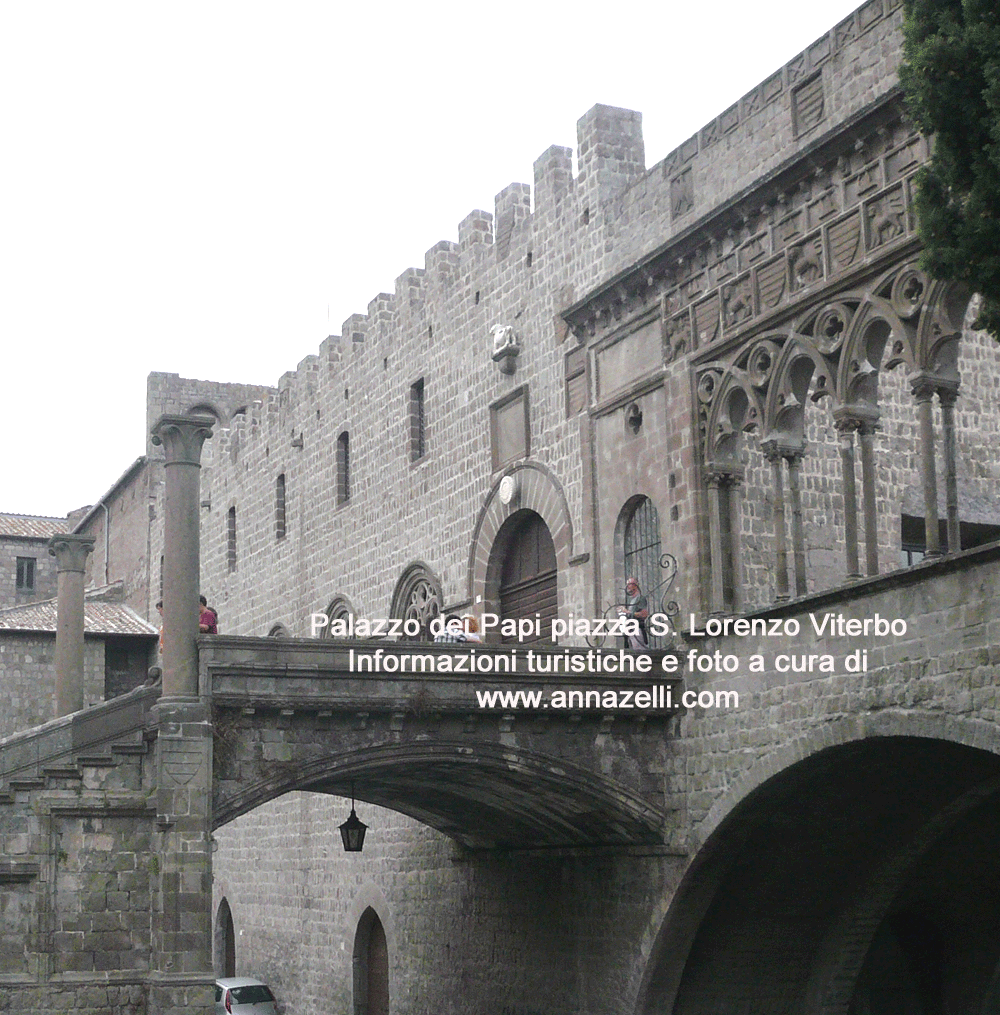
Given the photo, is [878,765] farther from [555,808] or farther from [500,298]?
[500,298]

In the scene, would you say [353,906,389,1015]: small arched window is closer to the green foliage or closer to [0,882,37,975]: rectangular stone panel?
[0,882,37,975]: rectangular stone panel

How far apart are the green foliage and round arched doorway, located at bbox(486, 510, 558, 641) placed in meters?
9.83

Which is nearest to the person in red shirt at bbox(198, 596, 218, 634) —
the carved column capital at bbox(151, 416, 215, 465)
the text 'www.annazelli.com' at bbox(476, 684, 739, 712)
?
the carved column capital at bbox(151, 416, 215, 465)

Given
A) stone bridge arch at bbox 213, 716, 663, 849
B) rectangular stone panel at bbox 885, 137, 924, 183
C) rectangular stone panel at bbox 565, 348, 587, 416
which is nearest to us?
rectangular stone panel at bbox 885, 137, 924, 183

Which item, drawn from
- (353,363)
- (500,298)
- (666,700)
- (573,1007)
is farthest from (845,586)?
(353,363)

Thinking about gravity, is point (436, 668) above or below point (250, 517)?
below

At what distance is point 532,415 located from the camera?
21.3m

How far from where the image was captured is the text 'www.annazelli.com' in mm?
16350

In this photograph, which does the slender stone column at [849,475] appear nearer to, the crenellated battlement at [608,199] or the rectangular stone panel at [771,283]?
the rectangular stone panel at [771,283]

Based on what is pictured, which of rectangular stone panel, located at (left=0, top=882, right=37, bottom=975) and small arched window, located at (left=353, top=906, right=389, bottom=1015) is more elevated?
rectangular stone panel, located at (left=0, top=882, right=37, bottom=975)

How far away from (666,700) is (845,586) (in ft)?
10.4

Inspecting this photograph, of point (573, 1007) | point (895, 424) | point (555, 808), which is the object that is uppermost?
point (895, 424)

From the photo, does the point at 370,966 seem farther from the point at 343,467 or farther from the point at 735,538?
the point at 735,538

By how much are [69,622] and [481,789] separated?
613 cm
